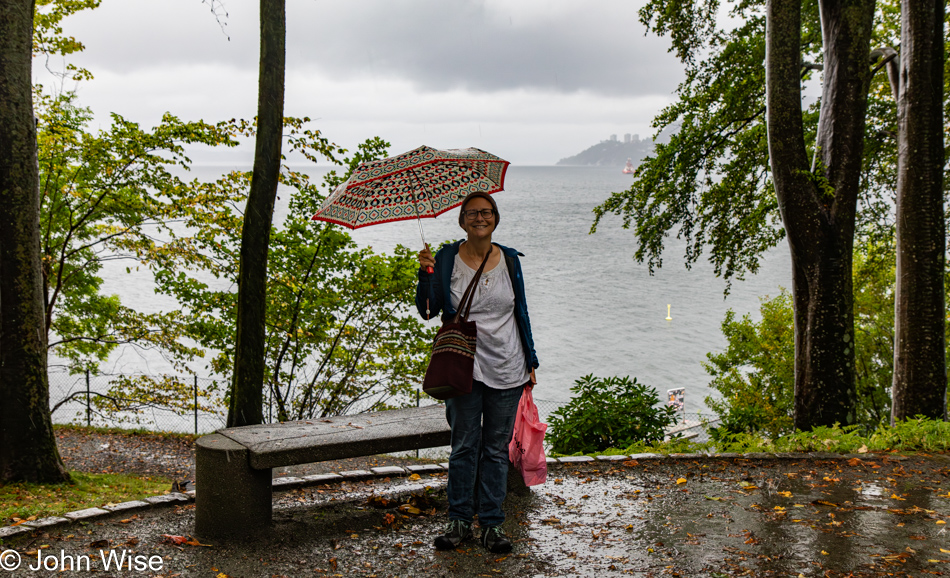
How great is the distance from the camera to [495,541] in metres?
3.92

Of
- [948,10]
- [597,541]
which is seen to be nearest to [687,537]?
[597,541]

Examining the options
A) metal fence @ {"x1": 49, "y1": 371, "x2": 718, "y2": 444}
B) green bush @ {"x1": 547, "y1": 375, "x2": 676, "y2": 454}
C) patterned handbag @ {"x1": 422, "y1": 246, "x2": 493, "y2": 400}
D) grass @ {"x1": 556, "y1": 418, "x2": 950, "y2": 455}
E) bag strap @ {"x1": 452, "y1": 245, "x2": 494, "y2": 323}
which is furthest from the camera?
metal fence @ {"x1": 49, "y1": 371, "x2": 718, "y2": 444}

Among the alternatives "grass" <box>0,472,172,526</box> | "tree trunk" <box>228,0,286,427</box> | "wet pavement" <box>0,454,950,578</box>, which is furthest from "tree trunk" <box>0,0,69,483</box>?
"wet pavement" <box>0,454,950,578</box>

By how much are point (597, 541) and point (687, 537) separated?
→ 0.53 metres

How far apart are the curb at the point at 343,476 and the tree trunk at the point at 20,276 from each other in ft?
7.93

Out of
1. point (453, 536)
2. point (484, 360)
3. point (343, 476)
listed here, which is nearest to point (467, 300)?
point (484, 360)

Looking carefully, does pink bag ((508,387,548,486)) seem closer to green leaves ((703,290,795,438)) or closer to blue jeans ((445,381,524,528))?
blue jeans ((445,381,524,528))

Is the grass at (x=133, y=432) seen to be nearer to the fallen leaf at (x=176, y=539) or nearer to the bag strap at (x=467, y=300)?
the fallen leaf at (x=176, y=539)

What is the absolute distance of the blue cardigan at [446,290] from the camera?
386cm

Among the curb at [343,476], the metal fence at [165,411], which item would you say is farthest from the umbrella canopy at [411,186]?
the metal fence at [165,411]

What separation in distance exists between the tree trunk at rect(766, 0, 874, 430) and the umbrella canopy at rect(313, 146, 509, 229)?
15.1 feet

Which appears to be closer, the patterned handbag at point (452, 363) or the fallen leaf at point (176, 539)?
the patterned handbag at point (452, 363)

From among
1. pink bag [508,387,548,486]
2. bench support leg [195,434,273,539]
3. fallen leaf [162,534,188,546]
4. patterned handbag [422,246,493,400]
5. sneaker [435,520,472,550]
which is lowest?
fallen leaf [162,534,188,546]

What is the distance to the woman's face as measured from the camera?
381cm
